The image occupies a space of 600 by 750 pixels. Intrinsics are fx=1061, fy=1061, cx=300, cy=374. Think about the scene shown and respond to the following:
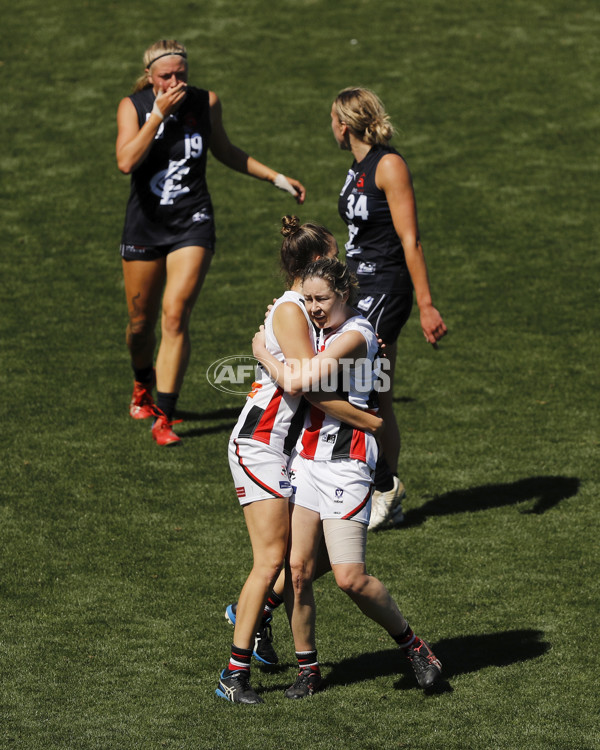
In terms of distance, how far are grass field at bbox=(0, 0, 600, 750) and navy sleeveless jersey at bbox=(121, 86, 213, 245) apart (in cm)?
140

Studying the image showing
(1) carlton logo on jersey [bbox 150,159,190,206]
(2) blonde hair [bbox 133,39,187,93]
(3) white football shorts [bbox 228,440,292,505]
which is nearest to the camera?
(3) white football shorts [bbox 228,440,292,505]

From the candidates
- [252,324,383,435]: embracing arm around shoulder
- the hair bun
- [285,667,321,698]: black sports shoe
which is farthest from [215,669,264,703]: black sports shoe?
the hair bun

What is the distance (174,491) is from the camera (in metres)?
6.32

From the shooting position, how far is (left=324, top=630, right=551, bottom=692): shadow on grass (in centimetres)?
432

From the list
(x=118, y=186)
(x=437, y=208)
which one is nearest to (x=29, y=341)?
(x=118, y=186)

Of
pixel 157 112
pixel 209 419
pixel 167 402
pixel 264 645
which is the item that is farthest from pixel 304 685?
pixel 157 112

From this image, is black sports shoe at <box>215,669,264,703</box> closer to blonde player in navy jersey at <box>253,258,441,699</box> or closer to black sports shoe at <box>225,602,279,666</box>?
blonde player in navy jersey at <box>253,258,441,699</box>

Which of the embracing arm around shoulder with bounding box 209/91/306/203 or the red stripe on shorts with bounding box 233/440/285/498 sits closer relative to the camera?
the red stripe on shorts with bounding box 233/440/285/498

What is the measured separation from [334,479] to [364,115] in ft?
7.87

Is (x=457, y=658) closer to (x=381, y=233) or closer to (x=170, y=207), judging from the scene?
(x=381, y=233)

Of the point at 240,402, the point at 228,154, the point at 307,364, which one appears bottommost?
the point at 240,402

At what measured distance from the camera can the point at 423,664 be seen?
411cm

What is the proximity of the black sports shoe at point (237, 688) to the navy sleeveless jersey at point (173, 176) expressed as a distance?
12.0 feet

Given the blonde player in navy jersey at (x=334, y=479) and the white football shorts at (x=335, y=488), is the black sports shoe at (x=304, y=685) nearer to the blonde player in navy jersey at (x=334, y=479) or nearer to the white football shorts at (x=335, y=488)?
the blonde player in navy jersey at (x=334, y=479)
